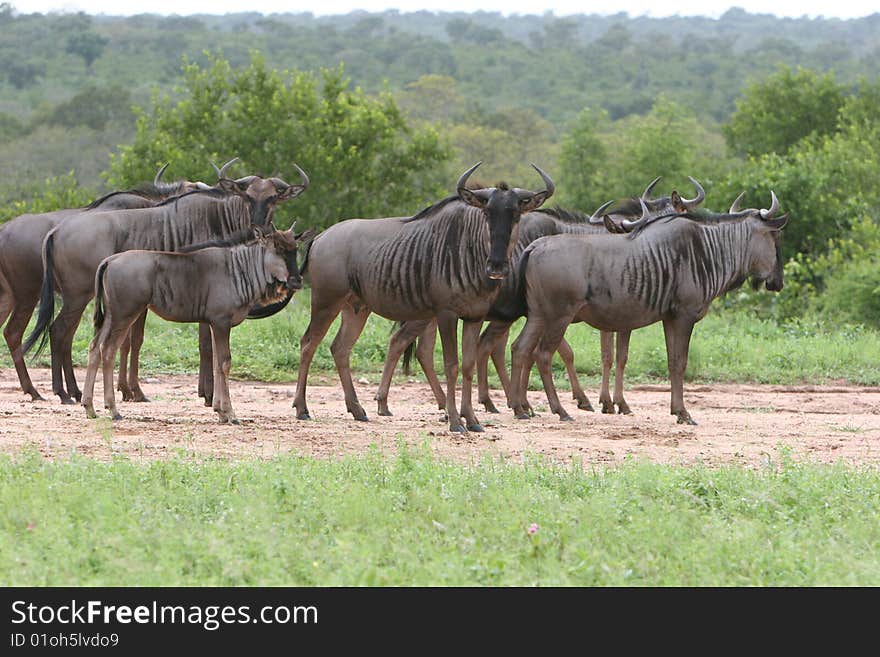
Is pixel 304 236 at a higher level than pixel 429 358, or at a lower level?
higher

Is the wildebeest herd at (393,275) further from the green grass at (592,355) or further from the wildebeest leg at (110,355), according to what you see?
the green grass at (592,355)

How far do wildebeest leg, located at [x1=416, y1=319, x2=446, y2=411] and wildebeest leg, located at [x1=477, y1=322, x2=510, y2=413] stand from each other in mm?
378

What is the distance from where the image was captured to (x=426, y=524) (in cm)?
657

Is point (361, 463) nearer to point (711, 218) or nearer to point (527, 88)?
point (711, 218)

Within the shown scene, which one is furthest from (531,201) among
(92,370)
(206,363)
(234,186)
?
(92,370)

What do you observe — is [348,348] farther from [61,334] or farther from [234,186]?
[61,334]

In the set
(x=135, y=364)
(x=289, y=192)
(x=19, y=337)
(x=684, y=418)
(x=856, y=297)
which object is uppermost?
(x=289, y=192)

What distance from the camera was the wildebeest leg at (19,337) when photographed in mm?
11414

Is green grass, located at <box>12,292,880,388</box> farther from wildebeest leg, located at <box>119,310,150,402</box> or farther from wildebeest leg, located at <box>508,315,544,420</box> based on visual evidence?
wildebeest leg, located at <box>508,315,544,420</box>

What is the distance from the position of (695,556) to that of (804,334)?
11589mm

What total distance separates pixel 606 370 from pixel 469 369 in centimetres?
225

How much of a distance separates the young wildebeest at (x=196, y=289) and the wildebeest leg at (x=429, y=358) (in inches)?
67.0

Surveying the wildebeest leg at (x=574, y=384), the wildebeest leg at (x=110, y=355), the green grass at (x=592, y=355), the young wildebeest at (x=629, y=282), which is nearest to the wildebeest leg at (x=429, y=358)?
the young wildebeest at (x=629, y=282)

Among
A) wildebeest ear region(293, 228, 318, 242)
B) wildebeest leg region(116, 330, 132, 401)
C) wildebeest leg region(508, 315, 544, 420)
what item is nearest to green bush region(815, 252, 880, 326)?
wildebeest leg region(508, 315, 544, 420)
